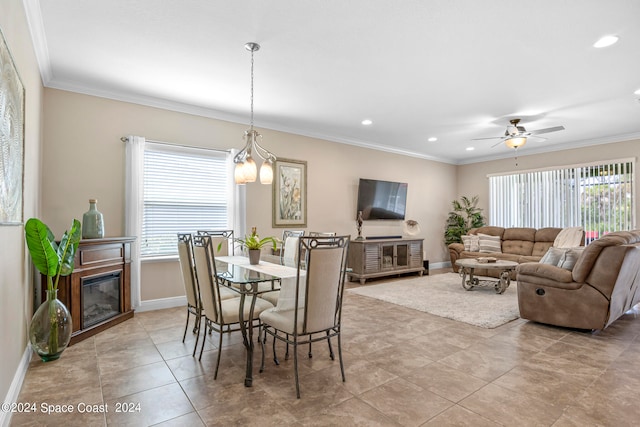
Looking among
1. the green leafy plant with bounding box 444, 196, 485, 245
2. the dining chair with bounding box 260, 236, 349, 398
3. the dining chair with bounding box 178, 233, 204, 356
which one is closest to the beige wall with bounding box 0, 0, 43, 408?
the dining chair with bounding box 178, 233, 204, 356

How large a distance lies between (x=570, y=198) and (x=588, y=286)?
428cm

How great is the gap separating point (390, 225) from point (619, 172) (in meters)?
4.28

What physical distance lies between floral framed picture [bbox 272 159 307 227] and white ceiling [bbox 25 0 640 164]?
795 mm

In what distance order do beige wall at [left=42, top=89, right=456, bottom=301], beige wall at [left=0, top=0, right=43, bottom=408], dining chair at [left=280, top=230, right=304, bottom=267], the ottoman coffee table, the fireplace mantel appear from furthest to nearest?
the ottoman coffee table, dining chair at [left=280, top=230, right=304, bottom=267], beige wall at [left=42, top=89, right=456, bottom=301], the fireplace mantel, beige wall at [left=0, top=0, right=43, bottom=408]

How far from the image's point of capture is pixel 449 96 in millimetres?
4340

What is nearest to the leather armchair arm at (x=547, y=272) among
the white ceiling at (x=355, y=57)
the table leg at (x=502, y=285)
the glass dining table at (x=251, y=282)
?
the table leg at (x=502, y=285)

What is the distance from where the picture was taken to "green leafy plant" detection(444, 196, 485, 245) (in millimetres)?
8203

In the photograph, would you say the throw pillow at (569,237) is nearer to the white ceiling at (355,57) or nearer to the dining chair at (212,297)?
the white ceiling at (355,57)

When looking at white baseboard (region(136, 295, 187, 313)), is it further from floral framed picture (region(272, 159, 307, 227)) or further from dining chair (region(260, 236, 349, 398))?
dining chair (region(260, 236, 349, 398))

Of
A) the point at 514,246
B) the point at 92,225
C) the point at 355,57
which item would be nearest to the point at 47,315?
the point at 92,225

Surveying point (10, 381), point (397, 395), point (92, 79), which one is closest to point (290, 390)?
point (397, 395)

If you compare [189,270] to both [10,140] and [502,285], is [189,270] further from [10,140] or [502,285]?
[502,285]

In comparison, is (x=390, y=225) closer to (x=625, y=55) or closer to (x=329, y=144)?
(x=329, y=144)

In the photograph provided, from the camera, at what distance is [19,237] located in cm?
255
